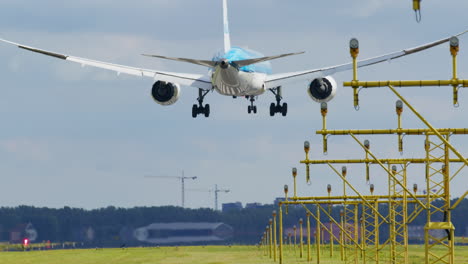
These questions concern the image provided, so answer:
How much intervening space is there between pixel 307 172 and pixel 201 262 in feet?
194

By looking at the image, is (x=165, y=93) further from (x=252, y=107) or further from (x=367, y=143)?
(x=367, y=143)

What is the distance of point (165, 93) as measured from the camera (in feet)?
300

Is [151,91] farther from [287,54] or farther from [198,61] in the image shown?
[287,54]

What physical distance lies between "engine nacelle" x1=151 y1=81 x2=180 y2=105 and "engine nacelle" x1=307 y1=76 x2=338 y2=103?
37.0ft

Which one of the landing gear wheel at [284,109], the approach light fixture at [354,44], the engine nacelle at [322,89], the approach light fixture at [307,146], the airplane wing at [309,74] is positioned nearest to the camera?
the approach light fixture at [354,44]

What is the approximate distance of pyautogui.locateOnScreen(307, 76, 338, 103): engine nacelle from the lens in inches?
3492

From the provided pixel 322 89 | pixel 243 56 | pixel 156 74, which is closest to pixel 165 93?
pixel 156 74

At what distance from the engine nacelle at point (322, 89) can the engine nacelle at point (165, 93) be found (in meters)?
11.3

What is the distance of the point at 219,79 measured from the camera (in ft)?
283

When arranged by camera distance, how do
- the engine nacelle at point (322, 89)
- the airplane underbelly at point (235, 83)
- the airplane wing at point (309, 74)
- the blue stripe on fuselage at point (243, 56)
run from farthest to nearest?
1. the engine nacelle at point (322, 89)
2. the blue stripe on fuselage at point (243, 56)
3. the airplane wing at point (309, 74)
4. the airplane underbelly at point (235, 83)

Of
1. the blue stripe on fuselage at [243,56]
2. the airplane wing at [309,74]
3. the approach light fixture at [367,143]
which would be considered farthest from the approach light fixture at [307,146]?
the blue stripe on fuselage at [243,56]

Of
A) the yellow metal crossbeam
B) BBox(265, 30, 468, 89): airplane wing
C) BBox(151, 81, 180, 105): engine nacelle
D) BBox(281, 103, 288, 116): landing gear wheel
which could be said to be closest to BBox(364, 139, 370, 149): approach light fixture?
BBox(265, 30, 468, 89): airplane wing

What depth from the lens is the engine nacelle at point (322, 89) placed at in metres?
88.7

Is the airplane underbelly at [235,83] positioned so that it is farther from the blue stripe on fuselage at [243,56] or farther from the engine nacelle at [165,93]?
the engine nacelle at [165,93]
